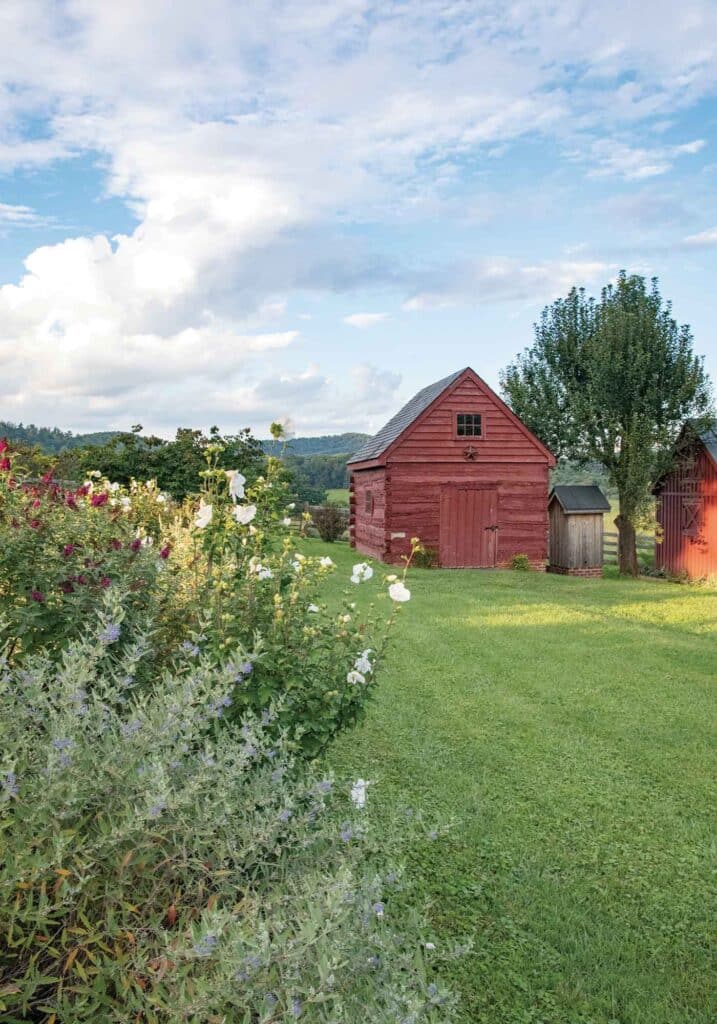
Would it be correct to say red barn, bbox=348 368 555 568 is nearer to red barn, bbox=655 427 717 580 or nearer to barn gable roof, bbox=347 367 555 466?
barn gable roof, bbox=347 367 555 466

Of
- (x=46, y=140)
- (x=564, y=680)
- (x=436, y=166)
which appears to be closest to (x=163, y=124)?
(x=46, y=140)

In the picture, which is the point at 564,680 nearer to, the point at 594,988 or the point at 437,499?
the point at 594,988

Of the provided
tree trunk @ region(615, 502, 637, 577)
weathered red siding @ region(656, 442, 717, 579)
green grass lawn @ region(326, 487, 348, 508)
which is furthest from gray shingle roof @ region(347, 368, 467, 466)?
green grass lawn @ region(326, 487, 348, 508)

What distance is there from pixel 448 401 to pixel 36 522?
58.4ft

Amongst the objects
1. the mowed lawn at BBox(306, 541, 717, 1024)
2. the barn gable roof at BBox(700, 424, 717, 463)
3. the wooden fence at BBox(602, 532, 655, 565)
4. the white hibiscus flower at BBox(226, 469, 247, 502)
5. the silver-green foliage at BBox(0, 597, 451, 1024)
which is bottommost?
the mowed lawn at BBox(306, 541, 717, 1024)

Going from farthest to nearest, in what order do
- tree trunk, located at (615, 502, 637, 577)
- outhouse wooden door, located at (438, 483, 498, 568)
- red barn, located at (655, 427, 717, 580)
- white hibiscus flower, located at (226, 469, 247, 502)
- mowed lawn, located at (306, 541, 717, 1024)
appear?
tree trunk, located at (615, 502, 637, 577)
red barn, located at (655, 427, 717, 580)
outhouse wooden door, located at (438, 483, 498, 568)
white hibiscus flower, located at (226, 469, 247, 502)
mowed lawn, located at (306, 541, 717, 1024)

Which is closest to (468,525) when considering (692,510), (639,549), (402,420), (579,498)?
(402,420)

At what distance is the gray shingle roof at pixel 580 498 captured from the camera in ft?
76.7

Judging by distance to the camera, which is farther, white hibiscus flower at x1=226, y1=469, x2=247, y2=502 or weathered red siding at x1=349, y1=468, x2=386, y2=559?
weathered red siding at x1=349, y1=468, x2=386, y2=559

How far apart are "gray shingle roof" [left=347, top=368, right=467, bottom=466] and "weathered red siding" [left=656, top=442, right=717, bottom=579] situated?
870 cm

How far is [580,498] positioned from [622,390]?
3.75m

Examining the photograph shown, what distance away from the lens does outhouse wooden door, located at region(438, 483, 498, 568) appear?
20891 mm

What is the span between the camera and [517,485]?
21.2 m

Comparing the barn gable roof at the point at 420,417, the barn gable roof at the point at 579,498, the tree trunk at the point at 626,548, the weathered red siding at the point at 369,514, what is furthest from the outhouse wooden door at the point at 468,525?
the tree trunk at the point at 626,548
